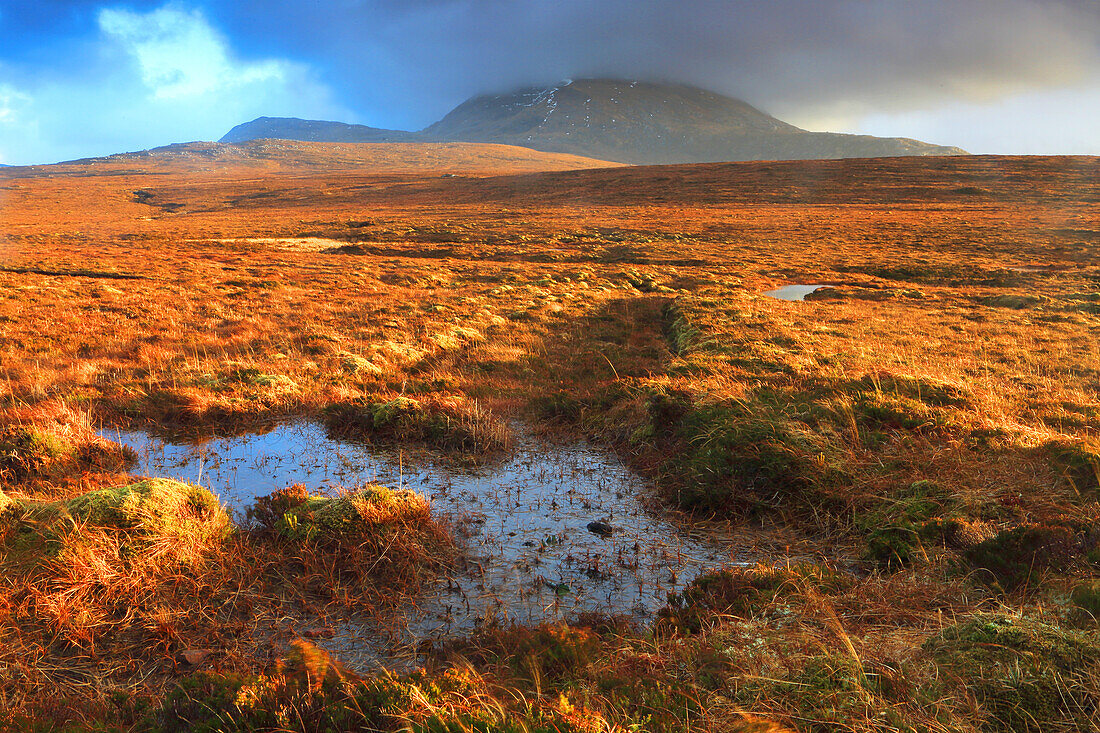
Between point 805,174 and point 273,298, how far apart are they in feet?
309

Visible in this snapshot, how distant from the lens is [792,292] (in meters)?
27.8

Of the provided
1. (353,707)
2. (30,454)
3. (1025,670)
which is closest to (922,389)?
(1025,670)

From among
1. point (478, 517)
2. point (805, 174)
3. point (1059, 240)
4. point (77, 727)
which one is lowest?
point (478, 517)

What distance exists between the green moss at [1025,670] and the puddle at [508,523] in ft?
7.68

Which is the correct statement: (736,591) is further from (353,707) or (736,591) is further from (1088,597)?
(353,707)

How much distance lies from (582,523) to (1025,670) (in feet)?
14.2

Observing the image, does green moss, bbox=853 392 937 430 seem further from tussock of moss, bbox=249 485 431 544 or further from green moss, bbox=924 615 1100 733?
tussock of moss, bbox=249 485 431 544

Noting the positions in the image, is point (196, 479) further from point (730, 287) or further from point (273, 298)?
point (730, 287)

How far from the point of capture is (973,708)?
123 inches

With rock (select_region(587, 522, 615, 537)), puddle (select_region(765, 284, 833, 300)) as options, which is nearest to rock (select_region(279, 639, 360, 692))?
rock (select_region(587, 522, 615, 537))

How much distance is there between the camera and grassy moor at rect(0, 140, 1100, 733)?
3455mm

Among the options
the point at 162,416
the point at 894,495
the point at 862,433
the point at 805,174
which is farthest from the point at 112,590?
the point at 805,174

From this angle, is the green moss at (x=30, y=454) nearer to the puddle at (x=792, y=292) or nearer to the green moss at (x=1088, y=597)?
the green moss at (x=1088, y=597)

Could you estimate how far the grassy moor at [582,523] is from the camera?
3.46 metres
